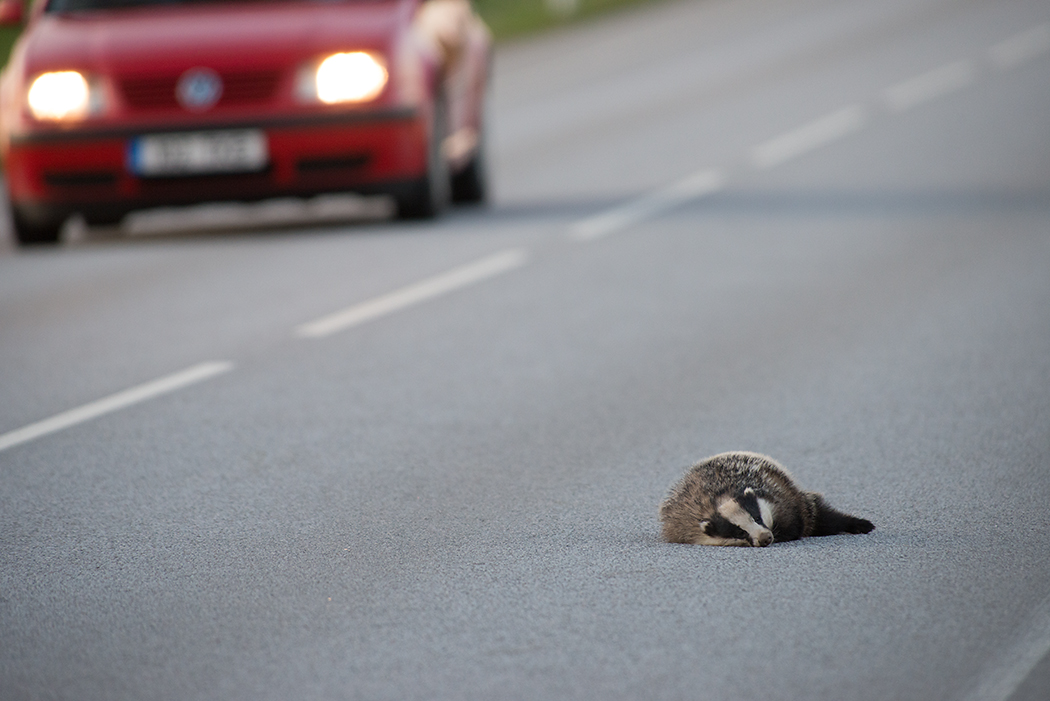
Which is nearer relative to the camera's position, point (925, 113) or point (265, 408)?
point (265, 408)

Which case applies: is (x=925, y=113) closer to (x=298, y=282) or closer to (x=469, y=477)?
(x=298, y=282)

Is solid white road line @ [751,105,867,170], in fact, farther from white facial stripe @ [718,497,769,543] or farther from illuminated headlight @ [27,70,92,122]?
white facial stripe @ [718,497,769,543]

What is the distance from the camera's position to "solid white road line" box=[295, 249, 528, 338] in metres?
9.39

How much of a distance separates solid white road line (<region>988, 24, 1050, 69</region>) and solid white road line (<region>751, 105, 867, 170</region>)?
4.94 m

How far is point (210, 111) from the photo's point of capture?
12.0m

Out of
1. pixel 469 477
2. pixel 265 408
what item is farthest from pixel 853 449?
pixel 265 408

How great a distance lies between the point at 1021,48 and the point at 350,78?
630 inches

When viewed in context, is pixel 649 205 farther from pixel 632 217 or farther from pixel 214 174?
pixel 214 174

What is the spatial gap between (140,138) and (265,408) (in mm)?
4958

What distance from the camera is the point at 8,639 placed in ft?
15.2

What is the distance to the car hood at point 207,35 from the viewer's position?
1198 centimetres

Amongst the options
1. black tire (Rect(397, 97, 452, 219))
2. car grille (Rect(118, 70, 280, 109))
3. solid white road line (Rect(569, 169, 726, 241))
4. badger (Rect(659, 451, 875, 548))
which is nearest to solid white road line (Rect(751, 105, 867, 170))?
solid white road line (Rect(569, 169, 726, 241))

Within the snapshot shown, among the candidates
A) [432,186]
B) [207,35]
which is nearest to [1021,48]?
[432,186]

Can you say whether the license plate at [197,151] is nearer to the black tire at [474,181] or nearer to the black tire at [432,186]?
the black tire at [432,186]
